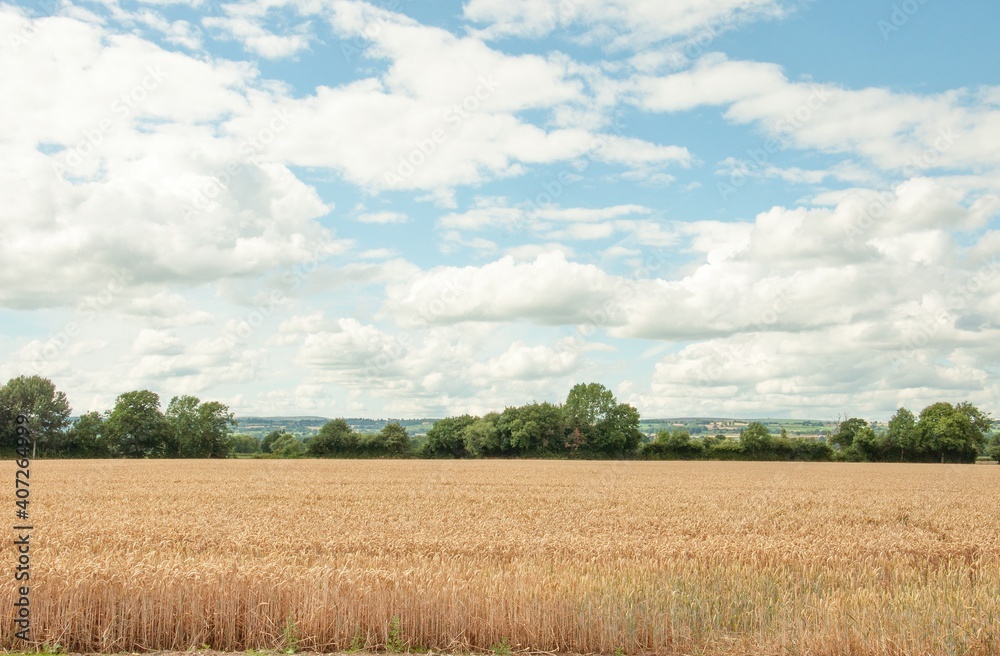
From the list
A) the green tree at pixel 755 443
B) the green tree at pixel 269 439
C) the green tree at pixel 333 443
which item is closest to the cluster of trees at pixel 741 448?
the green tree at pixel 755 443

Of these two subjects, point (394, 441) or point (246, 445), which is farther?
point (246, 445)

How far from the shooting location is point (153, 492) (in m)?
30.9

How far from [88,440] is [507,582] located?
326 ft

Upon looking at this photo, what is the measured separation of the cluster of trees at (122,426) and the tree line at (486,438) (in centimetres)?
14

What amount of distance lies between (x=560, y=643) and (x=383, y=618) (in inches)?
98.8

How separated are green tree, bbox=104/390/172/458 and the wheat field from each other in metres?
81.4

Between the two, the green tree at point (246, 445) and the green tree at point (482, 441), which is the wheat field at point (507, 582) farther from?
the green tree at point (246, 445)

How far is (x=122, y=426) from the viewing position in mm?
96062

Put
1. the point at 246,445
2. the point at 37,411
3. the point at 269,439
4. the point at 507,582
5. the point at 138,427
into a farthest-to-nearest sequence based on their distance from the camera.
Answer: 1. the point at 269,439
2. the point at 246,445
3. the point at 138,427
4. the point at 37,411
5. the point at 507,582

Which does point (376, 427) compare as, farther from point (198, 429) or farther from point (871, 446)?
point (871, 446)

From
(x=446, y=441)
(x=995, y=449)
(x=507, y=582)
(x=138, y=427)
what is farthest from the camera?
(x=995, y=449)

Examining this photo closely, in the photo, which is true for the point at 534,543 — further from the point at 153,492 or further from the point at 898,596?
the point at 153,492

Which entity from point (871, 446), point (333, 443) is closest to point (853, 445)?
point (871, 446)

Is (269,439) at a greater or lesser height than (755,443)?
lesser
